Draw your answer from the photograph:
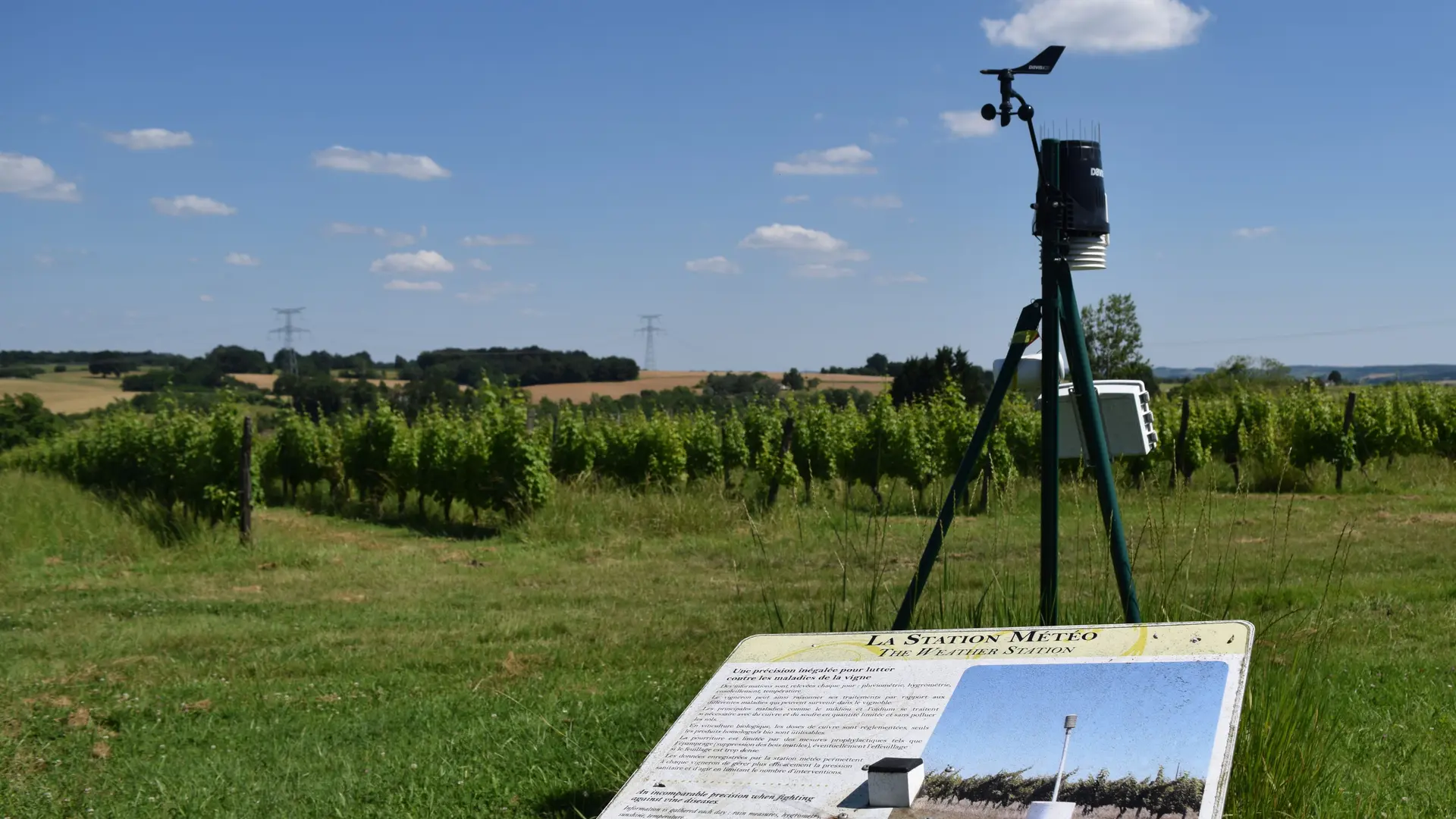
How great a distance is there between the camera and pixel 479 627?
829cm

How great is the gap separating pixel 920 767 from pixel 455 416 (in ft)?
56.3

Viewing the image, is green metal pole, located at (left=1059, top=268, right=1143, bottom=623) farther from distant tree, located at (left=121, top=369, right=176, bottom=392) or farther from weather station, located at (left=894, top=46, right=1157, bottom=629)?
distant tree, located at (left=121, top=369, right=176, bottom=392)

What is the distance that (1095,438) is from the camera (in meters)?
4.00

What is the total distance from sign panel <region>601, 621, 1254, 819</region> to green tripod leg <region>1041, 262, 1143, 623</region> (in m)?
1.00

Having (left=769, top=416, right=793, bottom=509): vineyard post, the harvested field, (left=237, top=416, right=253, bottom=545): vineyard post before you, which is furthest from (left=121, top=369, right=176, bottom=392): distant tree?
(left=237, top=416, right=253, bottom=545): vineyard post

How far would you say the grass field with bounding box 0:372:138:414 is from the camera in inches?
1516

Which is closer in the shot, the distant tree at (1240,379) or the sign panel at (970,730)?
the sign panel at (970,730)

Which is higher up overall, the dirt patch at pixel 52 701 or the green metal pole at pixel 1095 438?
the green metal pole at pixel 1095 438

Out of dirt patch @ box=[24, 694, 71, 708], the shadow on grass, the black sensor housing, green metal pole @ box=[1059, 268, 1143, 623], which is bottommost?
dirt patch @ box=[24, 694, 71, 708]

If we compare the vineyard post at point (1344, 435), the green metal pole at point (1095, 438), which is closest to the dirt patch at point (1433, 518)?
the vineyard post at point (1344, 435)

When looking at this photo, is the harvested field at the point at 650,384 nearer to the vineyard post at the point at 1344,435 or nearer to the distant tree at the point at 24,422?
the distant tree at the point at 24,422

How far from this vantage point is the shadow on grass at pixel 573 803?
13.3ft

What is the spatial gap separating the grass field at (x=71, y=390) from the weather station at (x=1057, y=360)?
119 feet

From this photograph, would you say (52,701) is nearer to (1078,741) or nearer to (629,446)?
(1078,741)
